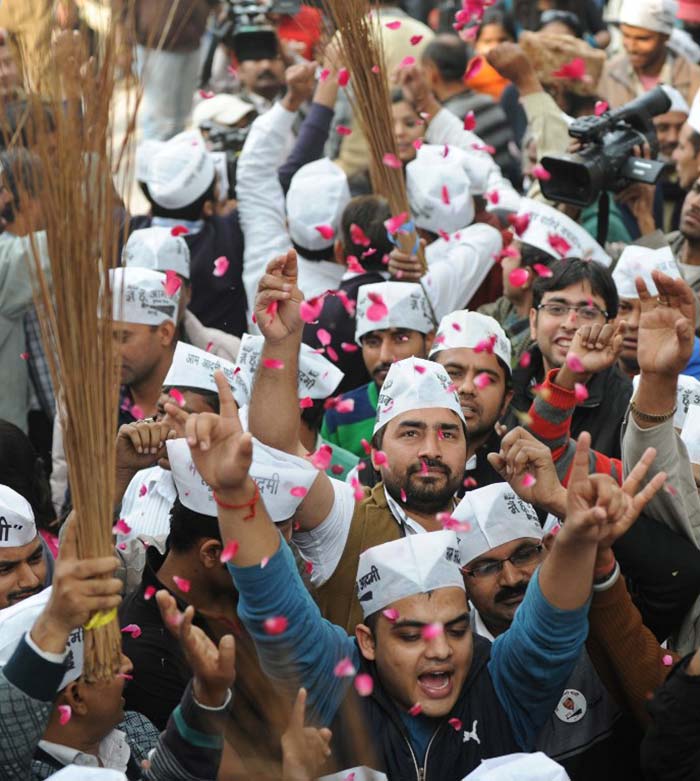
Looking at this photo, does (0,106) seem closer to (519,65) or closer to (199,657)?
(199,657)

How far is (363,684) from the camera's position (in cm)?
355

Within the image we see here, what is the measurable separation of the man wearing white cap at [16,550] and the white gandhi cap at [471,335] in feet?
5.30

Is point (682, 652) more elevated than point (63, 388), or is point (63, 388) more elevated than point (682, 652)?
point (63, 388)

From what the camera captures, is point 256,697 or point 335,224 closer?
point 256,697

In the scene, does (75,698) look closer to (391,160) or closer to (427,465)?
(427,465)

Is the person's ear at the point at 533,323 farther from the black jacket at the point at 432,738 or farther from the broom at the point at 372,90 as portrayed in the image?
the black jacket at the point at 432,738

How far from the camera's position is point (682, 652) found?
395 centimetres

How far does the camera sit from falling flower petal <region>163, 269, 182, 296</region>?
5.54m

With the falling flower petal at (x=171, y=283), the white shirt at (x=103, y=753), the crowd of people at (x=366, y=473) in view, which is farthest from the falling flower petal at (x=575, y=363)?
the falling flower petal at (x=171, y=283)

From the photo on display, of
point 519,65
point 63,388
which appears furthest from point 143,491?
point 519,65

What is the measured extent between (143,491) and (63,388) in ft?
5.13

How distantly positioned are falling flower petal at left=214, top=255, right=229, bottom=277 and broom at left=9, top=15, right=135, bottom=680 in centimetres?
264

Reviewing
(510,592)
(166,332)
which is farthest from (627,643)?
(166,332)

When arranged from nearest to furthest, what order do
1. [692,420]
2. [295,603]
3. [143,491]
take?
1. [295,603]
2. [692,420]
3. [143,491]
